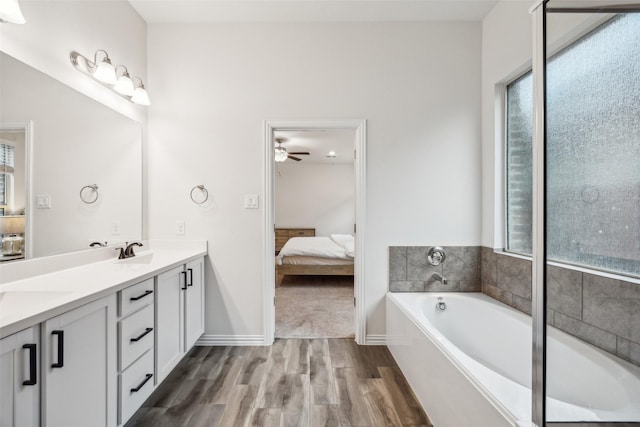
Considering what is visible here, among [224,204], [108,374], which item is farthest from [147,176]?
[108,374]

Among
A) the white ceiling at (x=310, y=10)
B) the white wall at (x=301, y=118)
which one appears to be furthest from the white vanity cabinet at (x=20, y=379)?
the white ceiling at (x=310, y=10)

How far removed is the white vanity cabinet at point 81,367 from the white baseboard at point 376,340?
6.03ft

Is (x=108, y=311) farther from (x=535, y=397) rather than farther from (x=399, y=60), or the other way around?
(x=399, y=60)

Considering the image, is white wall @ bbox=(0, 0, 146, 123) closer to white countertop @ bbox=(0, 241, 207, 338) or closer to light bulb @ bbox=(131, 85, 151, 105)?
light bulb @ bbox=(131, 85, 151, 105)

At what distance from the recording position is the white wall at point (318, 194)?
7.71 meters

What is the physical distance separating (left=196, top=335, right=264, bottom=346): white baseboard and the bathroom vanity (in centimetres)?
40

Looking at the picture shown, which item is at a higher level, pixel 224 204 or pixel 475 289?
pixel 224 204

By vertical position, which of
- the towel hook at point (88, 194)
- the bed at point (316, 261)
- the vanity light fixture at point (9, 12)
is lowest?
the bed at point (316, 261)

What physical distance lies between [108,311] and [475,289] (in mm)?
2644

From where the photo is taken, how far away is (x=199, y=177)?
2500 mm

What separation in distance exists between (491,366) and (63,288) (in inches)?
101

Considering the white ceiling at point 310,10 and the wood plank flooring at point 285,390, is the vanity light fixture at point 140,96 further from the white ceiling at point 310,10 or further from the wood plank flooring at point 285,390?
the wood plank flooring at point 285,390

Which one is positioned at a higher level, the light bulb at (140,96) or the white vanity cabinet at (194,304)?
the light bulb at (140,96)

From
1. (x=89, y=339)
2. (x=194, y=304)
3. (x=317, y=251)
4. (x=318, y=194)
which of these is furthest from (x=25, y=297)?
(x=318, y=194)
